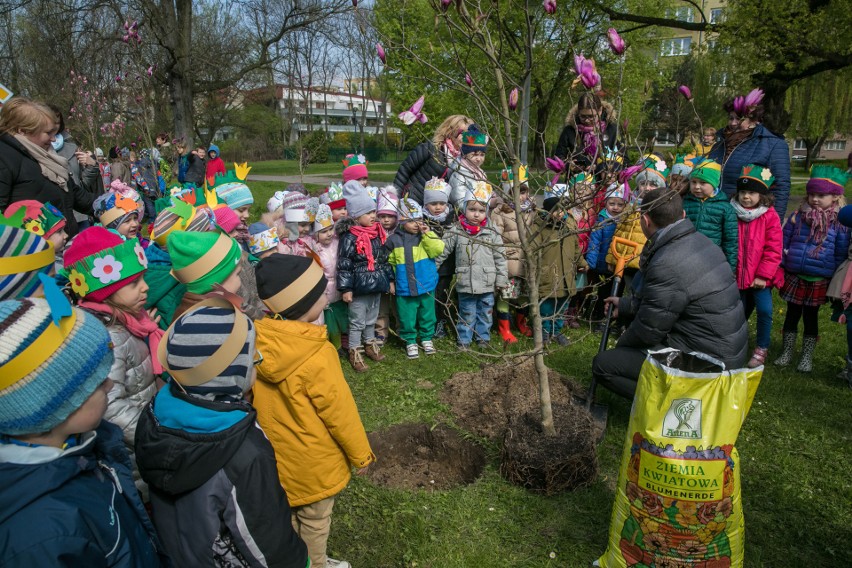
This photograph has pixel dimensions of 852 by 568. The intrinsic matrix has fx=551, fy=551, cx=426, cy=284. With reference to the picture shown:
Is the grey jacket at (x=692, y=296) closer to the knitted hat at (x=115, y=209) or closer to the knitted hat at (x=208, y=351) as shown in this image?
the knitted hat at (x=208, y=351)

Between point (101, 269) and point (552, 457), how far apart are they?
2.65m

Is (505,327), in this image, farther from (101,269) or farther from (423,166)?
(101,269)

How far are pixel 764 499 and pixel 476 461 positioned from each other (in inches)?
69.0

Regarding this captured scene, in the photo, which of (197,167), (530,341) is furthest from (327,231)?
(197,167)

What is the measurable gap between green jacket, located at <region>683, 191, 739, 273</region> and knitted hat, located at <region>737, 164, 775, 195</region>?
0.20 meters

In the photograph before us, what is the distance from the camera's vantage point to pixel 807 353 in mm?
5012

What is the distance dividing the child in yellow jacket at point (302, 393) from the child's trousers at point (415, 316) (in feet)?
9.72

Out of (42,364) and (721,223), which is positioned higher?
(42,364)

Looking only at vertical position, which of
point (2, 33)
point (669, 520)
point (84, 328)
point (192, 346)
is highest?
point (2, 33)

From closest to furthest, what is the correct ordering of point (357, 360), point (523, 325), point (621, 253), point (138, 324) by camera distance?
point (138, 324) → point (357, 360) → point (621, 253) → point (523, 325)

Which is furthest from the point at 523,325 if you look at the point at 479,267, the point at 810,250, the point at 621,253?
the point at 810,250

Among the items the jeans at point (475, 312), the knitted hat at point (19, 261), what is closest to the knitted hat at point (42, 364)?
the knitted hat at point (19, 261)

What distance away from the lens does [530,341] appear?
5836 millimetres

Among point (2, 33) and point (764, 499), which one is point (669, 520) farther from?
point (2, 33)
